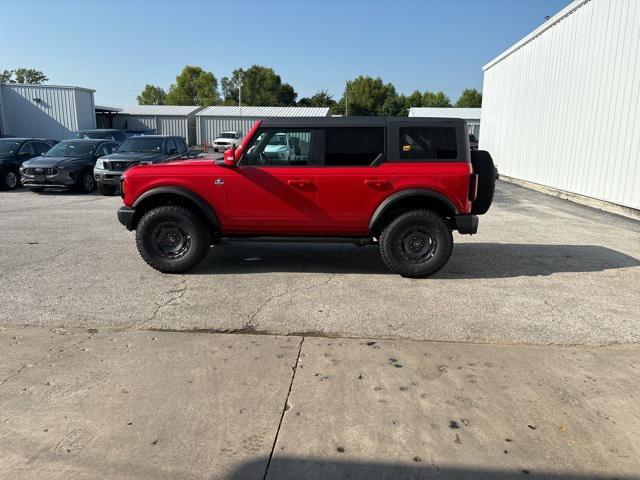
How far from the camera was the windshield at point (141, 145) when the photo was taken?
47.5ft

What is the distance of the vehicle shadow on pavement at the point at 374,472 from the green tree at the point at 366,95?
88.0m

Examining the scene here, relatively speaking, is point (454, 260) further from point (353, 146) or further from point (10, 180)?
point (10, 180)

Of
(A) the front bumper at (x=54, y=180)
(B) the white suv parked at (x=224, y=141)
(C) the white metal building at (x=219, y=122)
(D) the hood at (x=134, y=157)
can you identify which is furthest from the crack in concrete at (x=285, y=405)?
(C) the white metal building at (x=219, y=122)

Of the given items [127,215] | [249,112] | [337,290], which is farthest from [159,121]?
[337,290]

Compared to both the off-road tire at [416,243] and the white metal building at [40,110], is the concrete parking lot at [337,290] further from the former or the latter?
the white metal building at [40,110]

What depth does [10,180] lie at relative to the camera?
15.2 metres

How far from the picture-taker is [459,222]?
5.79 metres

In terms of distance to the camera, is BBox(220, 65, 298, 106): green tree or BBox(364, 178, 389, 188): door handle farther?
BBox(220, 65, 298, 106): green tree

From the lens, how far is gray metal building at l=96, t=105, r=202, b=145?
46625 millimetres

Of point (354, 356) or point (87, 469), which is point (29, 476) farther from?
point (354, 356)

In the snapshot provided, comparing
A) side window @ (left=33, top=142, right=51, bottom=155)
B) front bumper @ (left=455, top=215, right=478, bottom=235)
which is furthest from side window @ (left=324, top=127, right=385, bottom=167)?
side window @ (left=33, top=142, right=51, bottom=155)

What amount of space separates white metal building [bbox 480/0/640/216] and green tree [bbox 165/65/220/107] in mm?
85240

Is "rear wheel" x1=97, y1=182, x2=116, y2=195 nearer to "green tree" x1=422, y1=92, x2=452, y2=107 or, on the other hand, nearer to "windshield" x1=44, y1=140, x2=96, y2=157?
"windshield" x1=44, y1=140, x2=96, y2=157

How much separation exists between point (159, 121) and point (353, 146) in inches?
1787
